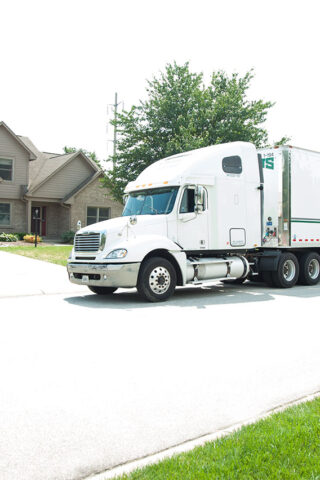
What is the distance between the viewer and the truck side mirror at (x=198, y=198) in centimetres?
1111

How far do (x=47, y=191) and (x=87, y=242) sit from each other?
2237 centimetres

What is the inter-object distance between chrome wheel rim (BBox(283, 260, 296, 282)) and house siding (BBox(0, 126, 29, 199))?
71.8 feet

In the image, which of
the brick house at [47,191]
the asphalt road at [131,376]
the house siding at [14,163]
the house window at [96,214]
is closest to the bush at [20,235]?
the brick house at [47,191]

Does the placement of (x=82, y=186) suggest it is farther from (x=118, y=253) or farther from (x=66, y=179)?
(x=118, y=253)

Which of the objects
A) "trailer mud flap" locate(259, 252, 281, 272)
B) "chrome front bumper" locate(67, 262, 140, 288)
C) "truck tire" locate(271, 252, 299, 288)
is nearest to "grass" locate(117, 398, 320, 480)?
"chrome front bumper" locate(67, 262, 140, 288)

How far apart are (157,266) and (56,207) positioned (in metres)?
24.6

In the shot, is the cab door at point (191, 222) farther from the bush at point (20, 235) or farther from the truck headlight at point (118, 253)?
the bush at point (20, 235)

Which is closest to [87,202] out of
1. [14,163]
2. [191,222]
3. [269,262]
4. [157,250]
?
[14,163]

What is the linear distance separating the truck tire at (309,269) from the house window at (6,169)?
2221cm

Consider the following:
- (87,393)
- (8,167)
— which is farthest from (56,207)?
(87,393)

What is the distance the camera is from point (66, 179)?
3303cm

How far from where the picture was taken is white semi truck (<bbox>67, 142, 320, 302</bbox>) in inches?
405

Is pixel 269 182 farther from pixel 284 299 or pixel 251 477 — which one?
pixel 251 477

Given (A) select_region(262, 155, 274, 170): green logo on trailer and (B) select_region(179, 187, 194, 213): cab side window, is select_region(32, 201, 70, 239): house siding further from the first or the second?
(B) select_region(179, 187, 194, 213): cab side window
